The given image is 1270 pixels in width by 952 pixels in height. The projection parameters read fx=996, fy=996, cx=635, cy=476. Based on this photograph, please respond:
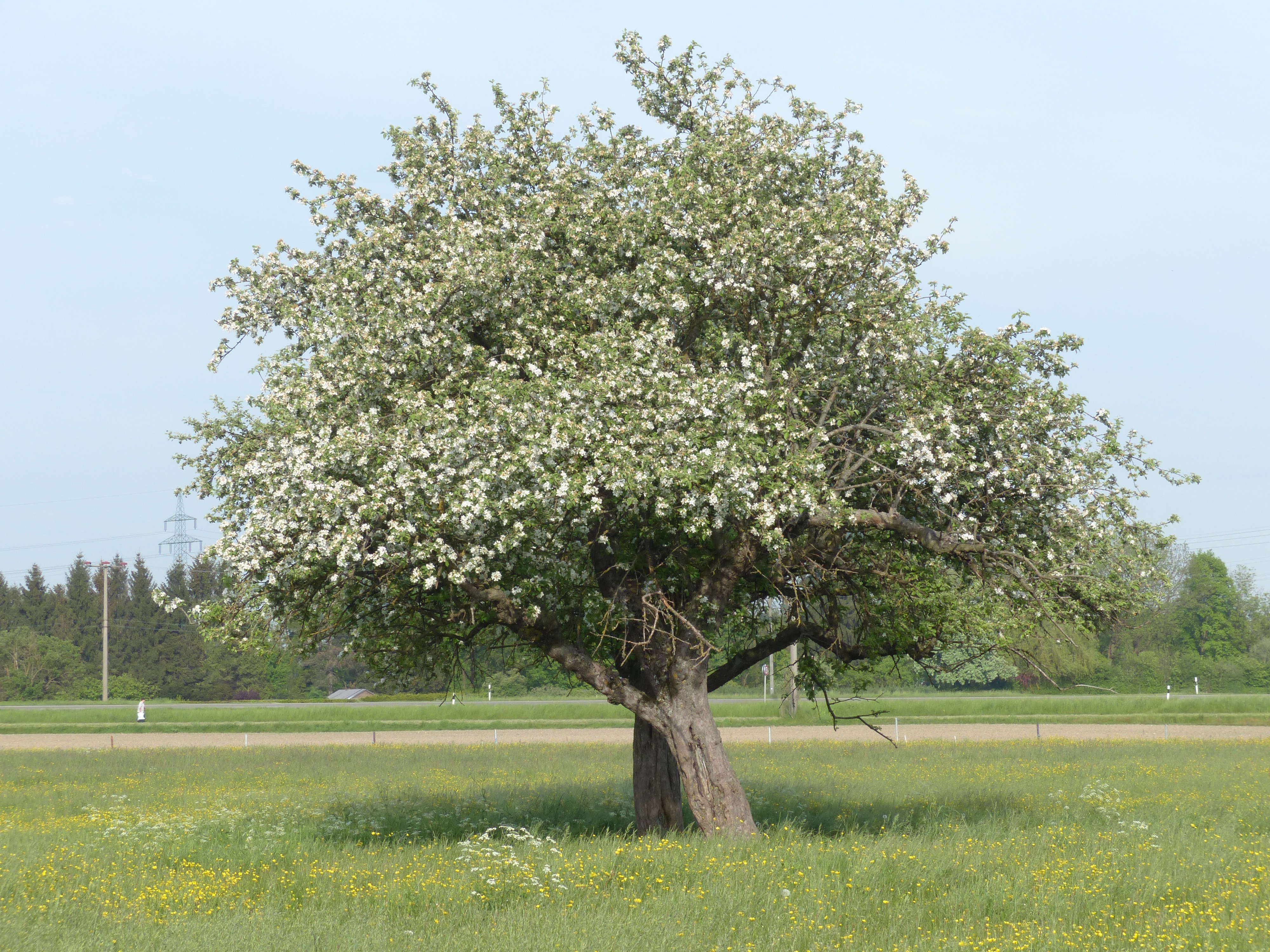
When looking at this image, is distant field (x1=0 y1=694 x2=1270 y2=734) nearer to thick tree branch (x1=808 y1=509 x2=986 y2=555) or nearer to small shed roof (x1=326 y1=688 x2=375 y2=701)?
small shed roof (x1=326 y1=688 x2=375 y2=701)

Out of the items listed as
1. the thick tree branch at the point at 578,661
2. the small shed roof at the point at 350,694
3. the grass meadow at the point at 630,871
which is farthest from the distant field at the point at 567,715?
the thick tree branch at the point at 578,661

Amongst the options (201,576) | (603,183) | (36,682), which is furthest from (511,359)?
(201,576)

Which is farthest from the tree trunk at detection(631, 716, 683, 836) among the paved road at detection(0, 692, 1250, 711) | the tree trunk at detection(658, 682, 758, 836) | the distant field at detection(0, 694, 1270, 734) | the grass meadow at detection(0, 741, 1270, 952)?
the paved road at detection(0, 692, 1250, 711)

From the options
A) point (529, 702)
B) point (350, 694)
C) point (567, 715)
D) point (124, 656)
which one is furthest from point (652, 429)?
point (124, 656)

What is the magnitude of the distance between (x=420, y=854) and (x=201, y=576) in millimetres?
131547

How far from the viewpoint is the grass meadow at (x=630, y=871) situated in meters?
11.4

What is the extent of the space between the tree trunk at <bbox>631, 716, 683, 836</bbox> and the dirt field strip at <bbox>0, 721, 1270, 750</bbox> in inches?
993

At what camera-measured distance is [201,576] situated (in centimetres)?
13538

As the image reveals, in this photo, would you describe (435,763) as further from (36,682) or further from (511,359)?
(36,682)

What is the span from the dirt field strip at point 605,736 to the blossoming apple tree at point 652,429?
93.3ft

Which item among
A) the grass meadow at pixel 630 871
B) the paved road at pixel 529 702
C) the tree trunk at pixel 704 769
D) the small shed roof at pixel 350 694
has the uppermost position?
the tree trunk at pixel 704 769

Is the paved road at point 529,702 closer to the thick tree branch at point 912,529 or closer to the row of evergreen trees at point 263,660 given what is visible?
the row of evergreen trees at point 263,660

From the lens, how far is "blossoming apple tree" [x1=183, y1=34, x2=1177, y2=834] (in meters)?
13.8

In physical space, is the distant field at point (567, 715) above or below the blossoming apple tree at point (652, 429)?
below
